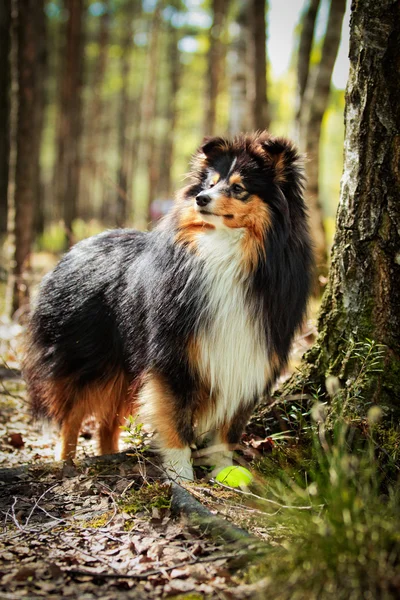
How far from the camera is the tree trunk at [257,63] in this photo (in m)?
10.3

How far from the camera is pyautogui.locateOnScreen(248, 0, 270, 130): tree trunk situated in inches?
406

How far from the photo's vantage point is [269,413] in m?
4.34

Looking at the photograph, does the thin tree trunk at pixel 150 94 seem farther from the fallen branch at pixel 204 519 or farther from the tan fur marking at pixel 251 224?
the fallen branch at pixel 204 519

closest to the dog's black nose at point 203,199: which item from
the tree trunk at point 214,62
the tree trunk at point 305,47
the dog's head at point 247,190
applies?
the dog's head at point 247,190

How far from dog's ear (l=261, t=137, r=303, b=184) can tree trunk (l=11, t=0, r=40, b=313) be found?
4947 millimetres

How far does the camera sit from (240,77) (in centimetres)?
1159

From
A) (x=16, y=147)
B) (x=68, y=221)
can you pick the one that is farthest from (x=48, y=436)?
(x=68, y=221)

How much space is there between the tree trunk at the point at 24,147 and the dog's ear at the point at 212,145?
4.52m

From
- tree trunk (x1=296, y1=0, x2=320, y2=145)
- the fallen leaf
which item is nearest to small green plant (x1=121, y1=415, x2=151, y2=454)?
the fallen leaf

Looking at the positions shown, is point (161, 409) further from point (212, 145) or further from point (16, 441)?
point (212, 145)

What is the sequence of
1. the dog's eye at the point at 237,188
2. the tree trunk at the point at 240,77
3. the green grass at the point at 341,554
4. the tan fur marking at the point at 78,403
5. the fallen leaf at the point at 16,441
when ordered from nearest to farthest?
the green grass at the point at 341,554
the dog's eye at the point at 237,188
the tan fur marking at the point at 78,403
the fallen leaf at the point at 16,441
the tree trunk at the point at 240,77

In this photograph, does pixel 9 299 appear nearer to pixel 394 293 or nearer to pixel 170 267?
pixel 170 267

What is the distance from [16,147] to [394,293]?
20.9 feet

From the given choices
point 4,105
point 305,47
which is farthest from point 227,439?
point 4,105
